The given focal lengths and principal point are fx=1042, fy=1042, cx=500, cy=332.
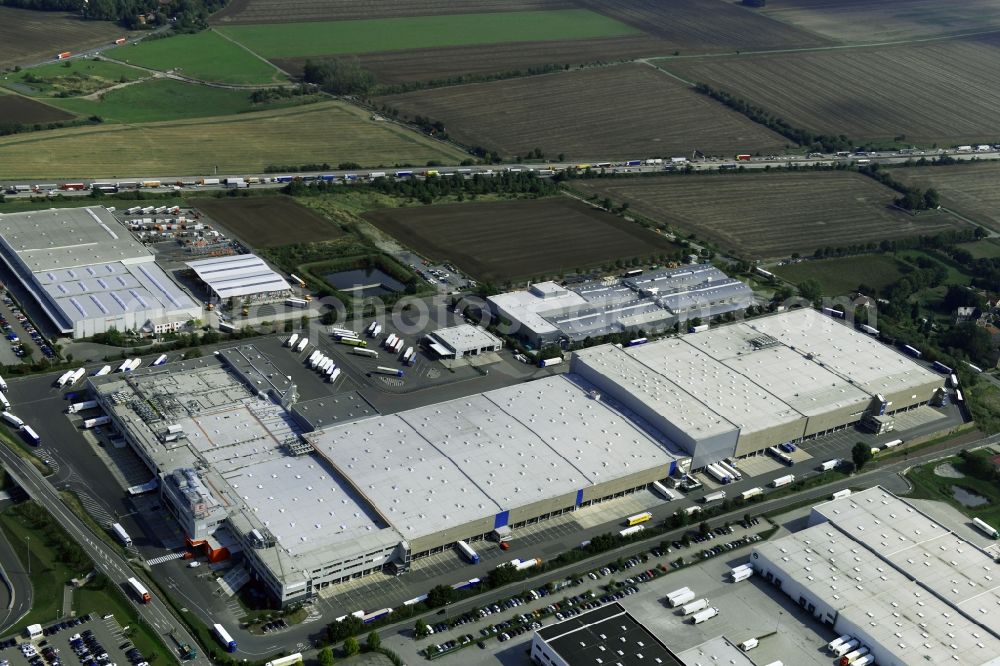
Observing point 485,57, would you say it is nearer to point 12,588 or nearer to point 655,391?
point 655,391

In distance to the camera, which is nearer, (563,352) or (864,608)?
(864,608)

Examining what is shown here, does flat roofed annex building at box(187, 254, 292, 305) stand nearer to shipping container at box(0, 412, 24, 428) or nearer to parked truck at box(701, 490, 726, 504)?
shipping container at box(0, 412, 24, 428)

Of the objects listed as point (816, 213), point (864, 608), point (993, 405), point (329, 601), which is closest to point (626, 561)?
point (864, 608)

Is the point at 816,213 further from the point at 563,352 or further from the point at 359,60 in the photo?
the point at 359,60

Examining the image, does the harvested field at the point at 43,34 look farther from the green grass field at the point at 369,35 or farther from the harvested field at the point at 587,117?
the harvested field at the point at 587,117

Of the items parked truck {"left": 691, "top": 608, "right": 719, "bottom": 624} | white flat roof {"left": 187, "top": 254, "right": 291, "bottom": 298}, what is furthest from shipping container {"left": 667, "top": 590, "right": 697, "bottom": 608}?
white flat roof {"left": 187, "top": 254, "right": 291, "bottom": 298}

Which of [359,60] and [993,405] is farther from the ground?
[359,60]
